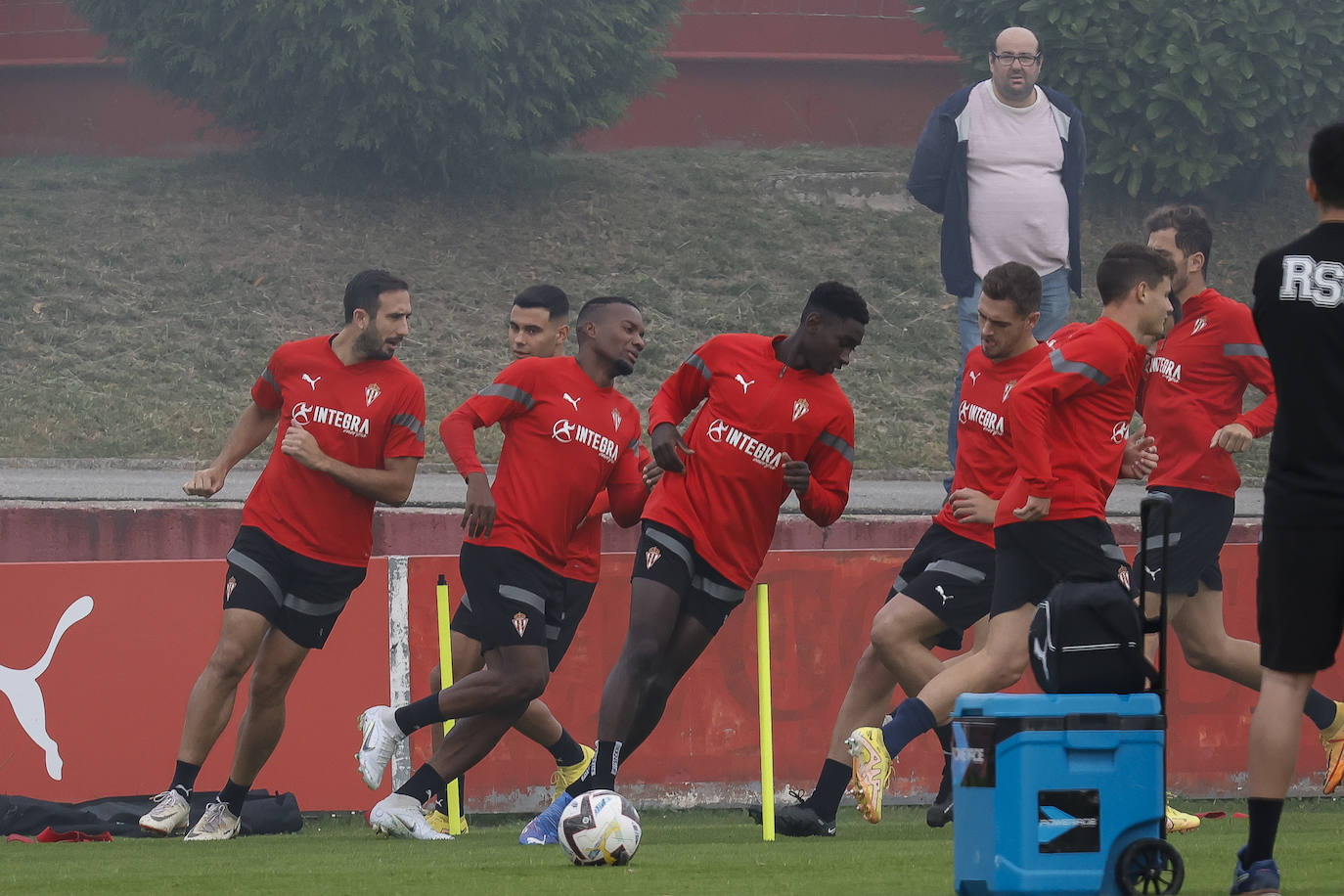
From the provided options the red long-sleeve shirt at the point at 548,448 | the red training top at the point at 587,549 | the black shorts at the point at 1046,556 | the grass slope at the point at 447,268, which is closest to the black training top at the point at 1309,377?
the black shorts at the point at 1046,556

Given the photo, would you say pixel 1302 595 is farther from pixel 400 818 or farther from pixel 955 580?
pixel 400 818

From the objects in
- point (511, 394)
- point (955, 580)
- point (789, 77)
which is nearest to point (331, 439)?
point (511, 394)

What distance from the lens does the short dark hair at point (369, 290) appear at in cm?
834

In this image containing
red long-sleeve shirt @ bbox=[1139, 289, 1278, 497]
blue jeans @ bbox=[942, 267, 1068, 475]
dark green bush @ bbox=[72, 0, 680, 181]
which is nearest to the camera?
red long-sleeve shirt @ bbox=[1139, 289, 1278, 497]

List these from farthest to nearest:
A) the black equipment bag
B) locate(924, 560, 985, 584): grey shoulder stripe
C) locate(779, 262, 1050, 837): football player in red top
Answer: locate(924, 560, 985, 584): grey shoulder stripe → locate(779, 262, 1050, 837): football player in red top → the black equipment bag

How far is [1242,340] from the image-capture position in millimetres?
8438

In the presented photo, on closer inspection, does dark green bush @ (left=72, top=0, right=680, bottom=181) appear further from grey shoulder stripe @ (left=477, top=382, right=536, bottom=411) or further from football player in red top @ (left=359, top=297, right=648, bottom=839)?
grey shoulder stripe @ (left=477, top=382, right=536, bottom=411)

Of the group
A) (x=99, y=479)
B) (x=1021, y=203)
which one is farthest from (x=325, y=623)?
(x=99, y=479)

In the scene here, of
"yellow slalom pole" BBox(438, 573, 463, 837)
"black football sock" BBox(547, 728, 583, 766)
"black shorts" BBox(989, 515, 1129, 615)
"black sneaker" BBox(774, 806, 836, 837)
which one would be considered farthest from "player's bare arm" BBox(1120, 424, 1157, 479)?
"yellow slalom pole" BBox(438, 573, 463, 837)

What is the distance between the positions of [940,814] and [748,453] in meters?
1.87

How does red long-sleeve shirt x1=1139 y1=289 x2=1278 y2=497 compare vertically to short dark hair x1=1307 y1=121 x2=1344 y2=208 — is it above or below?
below

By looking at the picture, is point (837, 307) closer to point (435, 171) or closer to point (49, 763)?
point (49, 763)

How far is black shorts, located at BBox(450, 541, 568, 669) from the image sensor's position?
7793mm

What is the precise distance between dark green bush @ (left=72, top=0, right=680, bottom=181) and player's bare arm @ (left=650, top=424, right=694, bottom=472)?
16982 mm
